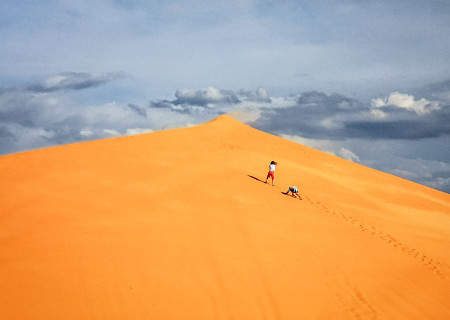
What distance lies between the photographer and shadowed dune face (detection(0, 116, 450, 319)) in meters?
7.56

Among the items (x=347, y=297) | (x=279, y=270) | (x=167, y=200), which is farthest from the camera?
(x=167, y=200)

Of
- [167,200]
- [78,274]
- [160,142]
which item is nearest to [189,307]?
[78,274]

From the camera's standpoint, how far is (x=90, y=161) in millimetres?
16438

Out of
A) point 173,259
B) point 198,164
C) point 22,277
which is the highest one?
point 198,164

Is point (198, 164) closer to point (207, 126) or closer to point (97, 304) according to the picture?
point (207, 126)

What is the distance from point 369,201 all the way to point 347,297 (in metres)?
10.8

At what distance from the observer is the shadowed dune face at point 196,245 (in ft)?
24.8

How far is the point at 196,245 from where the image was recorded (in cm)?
970

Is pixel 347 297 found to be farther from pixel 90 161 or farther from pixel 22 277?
pixel 90 161

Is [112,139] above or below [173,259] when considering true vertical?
above

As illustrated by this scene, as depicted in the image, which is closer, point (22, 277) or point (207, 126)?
point (22, 277)

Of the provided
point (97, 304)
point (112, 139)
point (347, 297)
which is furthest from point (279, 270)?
point (112, 139)

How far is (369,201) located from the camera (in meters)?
18.2

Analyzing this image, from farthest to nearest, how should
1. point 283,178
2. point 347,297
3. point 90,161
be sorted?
point 283,178 < point 90,161 < point 347,297
